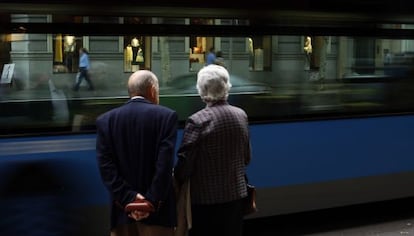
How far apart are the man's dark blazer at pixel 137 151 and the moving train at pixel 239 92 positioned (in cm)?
161

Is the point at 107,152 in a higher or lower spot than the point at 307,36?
lower

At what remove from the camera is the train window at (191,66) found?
508 centimetres

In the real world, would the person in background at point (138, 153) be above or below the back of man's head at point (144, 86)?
below

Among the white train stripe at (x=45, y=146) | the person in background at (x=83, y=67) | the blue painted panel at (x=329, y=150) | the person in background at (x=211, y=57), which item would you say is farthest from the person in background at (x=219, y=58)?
the white train stripe at (x=45, y=146)

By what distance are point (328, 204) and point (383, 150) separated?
2.65 ft

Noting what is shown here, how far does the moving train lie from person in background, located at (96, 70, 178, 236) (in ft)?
5.28

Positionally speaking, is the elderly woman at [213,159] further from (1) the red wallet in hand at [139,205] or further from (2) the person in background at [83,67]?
(2) the person in background at [83,67]

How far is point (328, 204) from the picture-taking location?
650 cm

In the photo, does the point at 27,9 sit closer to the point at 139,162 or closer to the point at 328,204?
the point at 139,162

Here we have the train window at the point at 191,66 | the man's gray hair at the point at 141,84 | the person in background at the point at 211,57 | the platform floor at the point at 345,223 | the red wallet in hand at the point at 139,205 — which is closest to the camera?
the red wallet in hand at the point at 139,205

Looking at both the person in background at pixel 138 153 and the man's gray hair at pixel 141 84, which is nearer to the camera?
the person in background at pixel 138 153

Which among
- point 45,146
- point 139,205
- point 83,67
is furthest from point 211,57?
point 139,205

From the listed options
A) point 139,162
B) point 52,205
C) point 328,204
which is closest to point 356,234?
point 328,204

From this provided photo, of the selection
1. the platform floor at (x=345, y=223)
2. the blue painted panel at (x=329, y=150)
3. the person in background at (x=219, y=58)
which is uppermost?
the person in background at (x=219, y=58)
